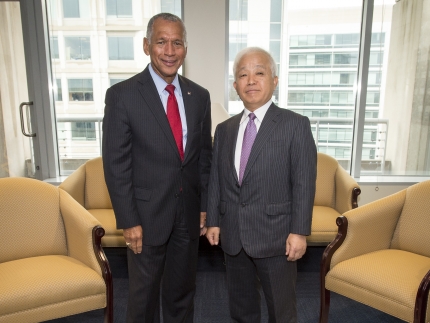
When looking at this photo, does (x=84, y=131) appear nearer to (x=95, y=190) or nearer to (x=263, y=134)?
(x=95, y=190)

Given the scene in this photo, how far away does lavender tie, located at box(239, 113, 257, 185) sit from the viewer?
1383 mm

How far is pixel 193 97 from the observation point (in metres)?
1.54

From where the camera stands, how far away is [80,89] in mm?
3506

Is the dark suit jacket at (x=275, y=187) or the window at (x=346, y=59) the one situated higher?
the window at (x=346, y=59)

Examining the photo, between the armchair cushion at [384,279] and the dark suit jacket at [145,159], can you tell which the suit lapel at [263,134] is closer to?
the dark suit jacket at [145,159]

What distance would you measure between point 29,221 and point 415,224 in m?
2.30

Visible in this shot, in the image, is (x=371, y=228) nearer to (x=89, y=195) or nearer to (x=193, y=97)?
(x=193, y=97)

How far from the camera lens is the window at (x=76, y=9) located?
333 cm

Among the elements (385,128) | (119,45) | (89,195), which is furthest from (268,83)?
(385,128)

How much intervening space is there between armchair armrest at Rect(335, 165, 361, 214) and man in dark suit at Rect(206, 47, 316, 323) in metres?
1.27

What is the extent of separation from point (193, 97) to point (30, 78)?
2517 millimetres

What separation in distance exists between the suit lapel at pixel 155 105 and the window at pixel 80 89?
237cm

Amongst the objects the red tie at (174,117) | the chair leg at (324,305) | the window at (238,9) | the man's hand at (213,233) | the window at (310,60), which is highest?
the window at (238,9)

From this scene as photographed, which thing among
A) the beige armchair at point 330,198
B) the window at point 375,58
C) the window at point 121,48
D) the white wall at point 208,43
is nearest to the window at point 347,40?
the window at point 375,58
